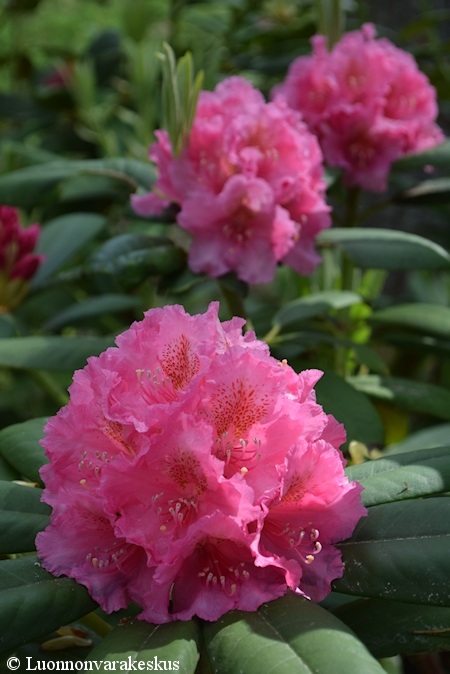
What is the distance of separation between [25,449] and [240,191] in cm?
56

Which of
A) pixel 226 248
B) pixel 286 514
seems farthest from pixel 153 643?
pixel 226 248

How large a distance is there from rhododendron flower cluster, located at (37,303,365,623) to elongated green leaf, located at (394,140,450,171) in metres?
0.97

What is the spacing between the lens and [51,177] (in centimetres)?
152

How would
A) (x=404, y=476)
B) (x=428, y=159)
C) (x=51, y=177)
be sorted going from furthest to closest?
(x=428, y=159) → (x=51, y=177) → (x=404, y=476)

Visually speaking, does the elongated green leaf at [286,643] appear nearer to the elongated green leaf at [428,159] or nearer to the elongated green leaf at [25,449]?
the elongated green leaf at [25,449]

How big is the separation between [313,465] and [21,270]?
1124 mm

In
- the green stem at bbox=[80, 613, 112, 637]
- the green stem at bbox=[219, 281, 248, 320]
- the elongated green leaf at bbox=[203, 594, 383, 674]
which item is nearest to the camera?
the elongated green leaf at bbox=[203, 594, 383, 674]

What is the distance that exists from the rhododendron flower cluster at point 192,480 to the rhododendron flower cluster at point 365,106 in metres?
0.92

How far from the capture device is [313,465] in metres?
0.77

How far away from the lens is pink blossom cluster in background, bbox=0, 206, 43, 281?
169 cm

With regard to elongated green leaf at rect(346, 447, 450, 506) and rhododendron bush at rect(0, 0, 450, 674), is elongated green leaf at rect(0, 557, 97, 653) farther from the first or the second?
elongated green leaf at rect(346, 447, 450, 506)

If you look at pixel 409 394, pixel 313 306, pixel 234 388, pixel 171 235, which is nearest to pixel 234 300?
pixel 313 306

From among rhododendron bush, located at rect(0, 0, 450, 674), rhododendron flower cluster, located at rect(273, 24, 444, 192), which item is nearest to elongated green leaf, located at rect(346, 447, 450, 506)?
rhododendron bush, located at rect(0, 0, 450, 674)

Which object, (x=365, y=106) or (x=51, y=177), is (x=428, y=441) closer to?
(x=365, y=106)
